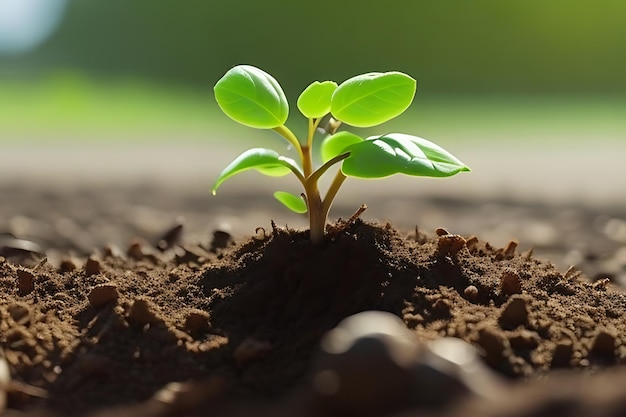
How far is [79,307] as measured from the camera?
5.04 feet

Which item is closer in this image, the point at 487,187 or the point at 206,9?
the point at 487,187

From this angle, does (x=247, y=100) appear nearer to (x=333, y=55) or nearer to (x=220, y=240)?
(x=220, y=240)

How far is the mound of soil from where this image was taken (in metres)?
1.19

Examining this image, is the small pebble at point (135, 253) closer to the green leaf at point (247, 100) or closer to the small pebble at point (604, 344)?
the green leaf at point (247, 100)

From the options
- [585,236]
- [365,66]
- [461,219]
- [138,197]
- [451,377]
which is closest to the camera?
[451,377]

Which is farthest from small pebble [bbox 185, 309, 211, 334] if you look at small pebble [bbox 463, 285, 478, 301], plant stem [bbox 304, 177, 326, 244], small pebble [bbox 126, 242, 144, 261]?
small pebble [bbox 126, 242, 144, 261]

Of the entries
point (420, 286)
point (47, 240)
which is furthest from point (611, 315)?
point (47, 240)

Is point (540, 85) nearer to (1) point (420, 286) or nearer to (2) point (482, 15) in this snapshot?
(2) point (482, 15)

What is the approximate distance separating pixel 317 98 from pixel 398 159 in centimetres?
28

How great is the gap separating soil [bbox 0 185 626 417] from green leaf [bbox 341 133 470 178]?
8.0 inches

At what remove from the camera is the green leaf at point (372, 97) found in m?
1.47

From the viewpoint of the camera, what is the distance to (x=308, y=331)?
1.35m

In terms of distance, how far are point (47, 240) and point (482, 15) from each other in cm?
1092

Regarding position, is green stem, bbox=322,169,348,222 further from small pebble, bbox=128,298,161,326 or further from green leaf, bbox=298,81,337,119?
small pebble, bbox=128,298,161,326
